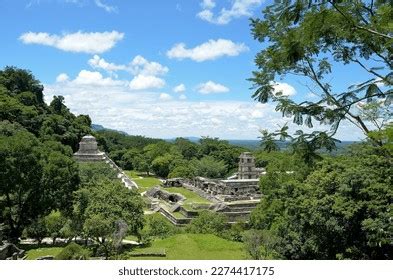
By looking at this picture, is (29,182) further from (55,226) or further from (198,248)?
(198,248)

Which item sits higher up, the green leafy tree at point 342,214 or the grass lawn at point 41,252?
the green leafy tree at point 342,214

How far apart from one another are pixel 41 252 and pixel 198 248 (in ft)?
20.3

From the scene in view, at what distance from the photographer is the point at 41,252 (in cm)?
1764

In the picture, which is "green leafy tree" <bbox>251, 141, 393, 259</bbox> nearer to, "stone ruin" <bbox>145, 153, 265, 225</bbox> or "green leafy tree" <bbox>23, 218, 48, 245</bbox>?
"green leafy tree" <bbox>23, 218, 48, 245</bbox>

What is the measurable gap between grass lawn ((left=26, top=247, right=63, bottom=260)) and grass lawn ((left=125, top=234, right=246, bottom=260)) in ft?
10.2

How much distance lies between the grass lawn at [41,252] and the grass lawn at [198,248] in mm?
3122

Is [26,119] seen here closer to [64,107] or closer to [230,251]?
[64,107]

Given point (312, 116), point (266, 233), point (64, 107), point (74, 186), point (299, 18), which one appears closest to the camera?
point (299, 18)

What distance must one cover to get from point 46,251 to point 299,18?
14.9 m

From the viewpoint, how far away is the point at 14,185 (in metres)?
18.7

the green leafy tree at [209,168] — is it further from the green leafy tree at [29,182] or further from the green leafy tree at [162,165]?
the green leafy tree at [29,182]

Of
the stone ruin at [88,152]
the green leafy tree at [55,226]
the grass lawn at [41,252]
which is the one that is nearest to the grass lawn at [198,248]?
the grass lawn at [41,252]

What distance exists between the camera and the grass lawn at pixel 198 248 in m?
17.6
